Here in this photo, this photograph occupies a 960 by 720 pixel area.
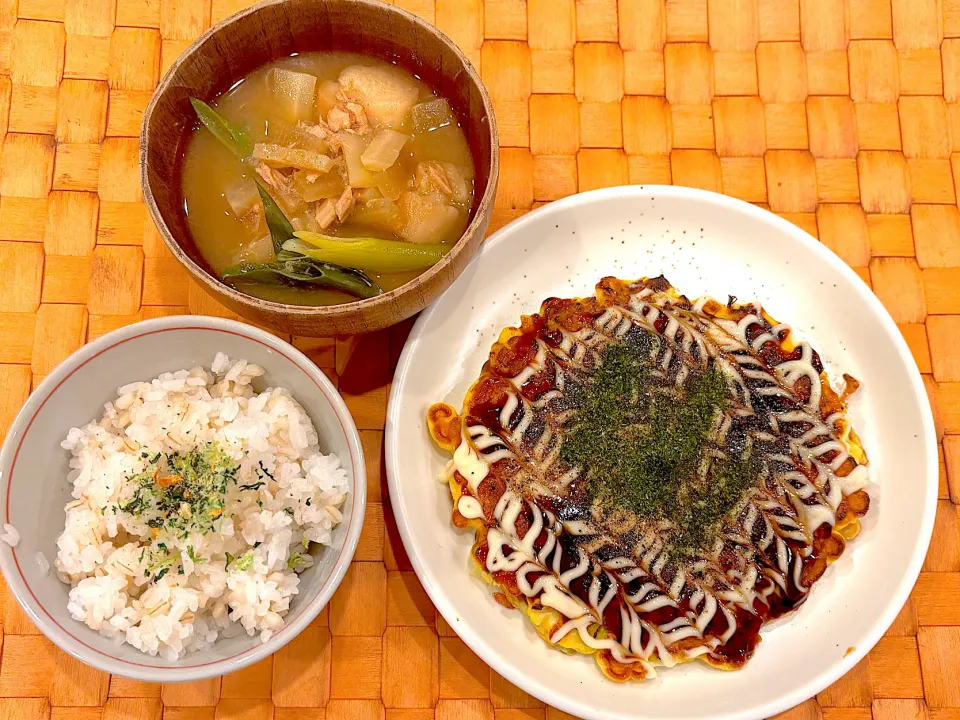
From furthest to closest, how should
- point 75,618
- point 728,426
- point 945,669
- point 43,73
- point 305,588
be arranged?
point 43,73 < point 945,669 < point 728,426 < point 305,588 < point 75,618

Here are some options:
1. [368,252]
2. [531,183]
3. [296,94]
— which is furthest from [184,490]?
[531,183]

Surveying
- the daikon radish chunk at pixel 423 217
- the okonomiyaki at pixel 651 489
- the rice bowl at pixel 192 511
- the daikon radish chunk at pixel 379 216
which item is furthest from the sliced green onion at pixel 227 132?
the okonomiyaki at pixel 651 489

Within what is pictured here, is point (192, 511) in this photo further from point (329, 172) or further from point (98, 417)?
point (329, 172)

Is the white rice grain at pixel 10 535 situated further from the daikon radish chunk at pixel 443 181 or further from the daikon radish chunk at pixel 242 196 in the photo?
the daikon radish chunk at pixel 443 181

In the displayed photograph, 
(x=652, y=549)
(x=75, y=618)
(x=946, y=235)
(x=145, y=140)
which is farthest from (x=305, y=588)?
(x=946, y=235)

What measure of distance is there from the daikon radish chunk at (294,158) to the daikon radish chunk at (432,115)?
0.96 ft

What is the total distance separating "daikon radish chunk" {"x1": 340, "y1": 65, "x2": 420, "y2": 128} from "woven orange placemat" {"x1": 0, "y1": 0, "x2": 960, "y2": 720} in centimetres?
59

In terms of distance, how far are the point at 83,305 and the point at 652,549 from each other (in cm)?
205

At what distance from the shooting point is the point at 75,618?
1994 millimetres

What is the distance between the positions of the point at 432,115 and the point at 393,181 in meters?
0.25

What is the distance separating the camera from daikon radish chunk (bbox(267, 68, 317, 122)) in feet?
7.32

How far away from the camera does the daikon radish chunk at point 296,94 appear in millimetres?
2230

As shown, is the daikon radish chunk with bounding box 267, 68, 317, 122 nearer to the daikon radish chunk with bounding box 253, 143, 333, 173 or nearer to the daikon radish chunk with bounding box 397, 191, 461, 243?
the daikon radish chunk with bounding box 253, 143, 333, 173

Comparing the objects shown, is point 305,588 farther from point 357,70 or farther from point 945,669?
point 945,669
